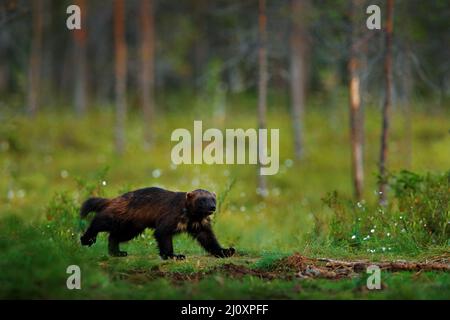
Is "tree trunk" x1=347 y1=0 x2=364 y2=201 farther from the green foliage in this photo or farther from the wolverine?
the wolverine

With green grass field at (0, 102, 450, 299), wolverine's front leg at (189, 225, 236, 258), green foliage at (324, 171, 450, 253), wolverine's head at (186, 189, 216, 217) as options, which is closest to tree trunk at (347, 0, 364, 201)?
green grass field at (0, 102, 450, 299)

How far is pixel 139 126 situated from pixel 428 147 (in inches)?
533

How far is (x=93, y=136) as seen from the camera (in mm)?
32875

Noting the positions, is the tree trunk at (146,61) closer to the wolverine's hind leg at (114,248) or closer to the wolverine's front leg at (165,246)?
the wolverine's hind leg at (114,248)

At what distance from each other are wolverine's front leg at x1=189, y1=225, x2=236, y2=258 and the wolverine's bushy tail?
1.50 metres

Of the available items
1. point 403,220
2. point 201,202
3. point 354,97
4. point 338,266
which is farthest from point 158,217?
point 354,97

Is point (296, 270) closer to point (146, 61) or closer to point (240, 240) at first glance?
point (240, 240)

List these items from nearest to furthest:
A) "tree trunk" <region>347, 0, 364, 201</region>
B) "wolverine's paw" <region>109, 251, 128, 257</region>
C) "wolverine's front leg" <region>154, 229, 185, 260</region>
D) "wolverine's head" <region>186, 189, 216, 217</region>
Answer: "wolverine's front leg" <region>154, 229, 185, 260</region>
"wolverine's head" <region>186, 189, 216, 217</region>
"wolverine's paw" <region>109, 251, 128, 257</region>
"tree trunk" <region>347, 0, 364, 201</region>

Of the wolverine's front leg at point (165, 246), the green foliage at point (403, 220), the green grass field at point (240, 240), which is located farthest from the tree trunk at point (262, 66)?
the wolverine's front leg at point (165, 246)

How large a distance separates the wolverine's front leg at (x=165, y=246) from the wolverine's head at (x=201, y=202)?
55 centimetres

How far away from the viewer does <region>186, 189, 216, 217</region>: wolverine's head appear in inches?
428

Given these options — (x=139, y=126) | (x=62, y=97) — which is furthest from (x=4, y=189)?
(x=62, y=97)

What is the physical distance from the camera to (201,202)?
430 inches
